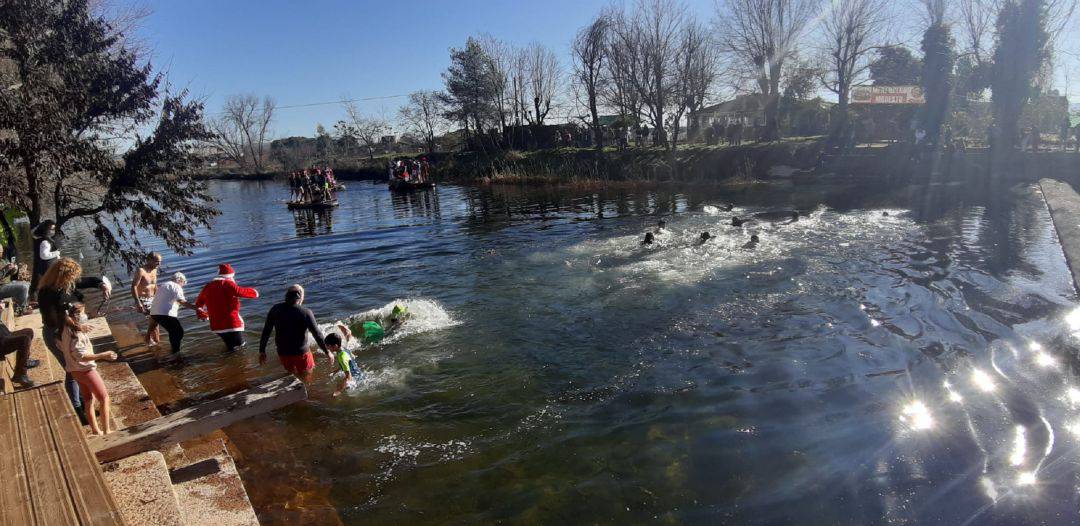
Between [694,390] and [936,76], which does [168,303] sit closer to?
[694,390]

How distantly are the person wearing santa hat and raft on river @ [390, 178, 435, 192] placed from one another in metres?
32.4

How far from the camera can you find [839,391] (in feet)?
22.6

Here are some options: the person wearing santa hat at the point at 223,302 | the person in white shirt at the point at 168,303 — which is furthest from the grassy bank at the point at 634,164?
the person in white shirt at the point at 168,303

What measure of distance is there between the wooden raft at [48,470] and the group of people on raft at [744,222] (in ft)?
44.2

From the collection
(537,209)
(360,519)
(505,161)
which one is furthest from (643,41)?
(360,519)

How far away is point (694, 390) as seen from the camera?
23.3 feet

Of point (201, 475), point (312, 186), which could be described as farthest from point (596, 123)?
point (201, 475)

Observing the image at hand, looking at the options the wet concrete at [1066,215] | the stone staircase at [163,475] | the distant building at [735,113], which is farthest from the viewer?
the distant building at [735,113]

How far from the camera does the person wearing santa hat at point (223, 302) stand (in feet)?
27.5

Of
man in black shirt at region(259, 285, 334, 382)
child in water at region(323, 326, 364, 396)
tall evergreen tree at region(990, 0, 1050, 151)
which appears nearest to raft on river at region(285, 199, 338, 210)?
man in black shirt at region(259, 285, 334, 382)

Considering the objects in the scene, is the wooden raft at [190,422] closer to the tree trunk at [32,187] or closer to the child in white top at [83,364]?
the child in white top at [83,364]

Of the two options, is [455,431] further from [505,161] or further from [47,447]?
[505,161]

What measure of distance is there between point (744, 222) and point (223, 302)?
1519 cm

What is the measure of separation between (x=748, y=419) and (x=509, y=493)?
275 cm
